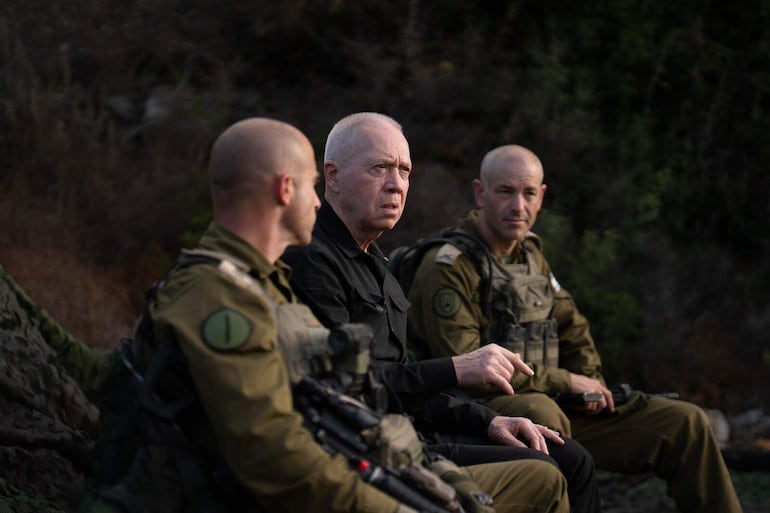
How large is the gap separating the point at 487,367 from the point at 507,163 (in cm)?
177

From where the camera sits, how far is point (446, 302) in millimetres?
4258

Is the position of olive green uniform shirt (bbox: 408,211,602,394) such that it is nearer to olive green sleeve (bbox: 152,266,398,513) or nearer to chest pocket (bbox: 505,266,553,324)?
chest pocket (bbox: 505,266,553,324)

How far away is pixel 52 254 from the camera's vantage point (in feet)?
21.1

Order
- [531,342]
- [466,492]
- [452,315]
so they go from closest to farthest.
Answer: [466,492] → [452,315] → [531,342]

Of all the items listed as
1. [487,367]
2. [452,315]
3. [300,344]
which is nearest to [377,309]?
[487,367]

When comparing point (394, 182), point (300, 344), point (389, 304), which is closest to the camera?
point (300, 344)

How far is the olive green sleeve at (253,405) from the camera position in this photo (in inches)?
88.0

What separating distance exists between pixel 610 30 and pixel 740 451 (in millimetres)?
4891

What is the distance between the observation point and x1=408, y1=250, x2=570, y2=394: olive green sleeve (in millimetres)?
4211

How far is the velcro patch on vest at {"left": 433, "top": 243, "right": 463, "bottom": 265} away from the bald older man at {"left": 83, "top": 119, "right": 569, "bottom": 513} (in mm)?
1737

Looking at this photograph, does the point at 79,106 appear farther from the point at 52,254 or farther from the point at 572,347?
the point at 572,347

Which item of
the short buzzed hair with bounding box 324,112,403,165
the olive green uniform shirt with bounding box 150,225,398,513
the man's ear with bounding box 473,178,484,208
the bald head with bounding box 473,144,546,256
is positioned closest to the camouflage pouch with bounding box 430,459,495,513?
the olive green uniform shirt with bounding box 150,225,398,513

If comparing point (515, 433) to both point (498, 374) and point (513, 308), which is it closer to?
point (498, 374)

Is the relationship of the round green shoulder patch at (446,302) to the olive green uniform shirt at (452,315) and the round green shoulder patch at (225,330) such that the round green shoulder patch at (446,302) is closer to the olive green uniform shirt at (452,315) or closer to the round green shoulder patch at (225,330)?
the olive green uniform shirt at (452,315)
